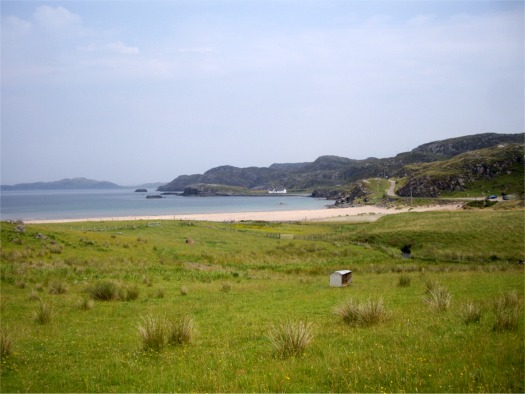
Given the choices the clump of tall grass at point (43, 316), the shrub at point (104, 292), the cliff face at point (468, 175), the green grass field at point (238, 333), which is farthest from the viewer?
the cliff face at point (468, 175)

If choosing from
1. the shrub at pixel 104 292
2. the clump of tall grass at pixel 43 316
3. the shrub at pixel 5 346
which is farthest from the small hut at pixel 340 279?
the shrub at pixel 5 346

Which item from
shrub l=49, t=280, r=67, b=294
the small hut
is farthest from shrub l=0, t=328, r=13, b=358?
the small hut

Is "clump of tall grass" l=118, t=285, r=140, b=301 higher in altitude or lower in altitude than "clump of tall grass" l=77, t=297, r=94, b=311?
lower

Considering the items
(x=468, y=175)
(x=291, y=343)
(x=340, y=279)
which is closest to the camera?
(x=291, y=343)

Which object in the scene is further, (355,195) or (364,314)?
(355,195)

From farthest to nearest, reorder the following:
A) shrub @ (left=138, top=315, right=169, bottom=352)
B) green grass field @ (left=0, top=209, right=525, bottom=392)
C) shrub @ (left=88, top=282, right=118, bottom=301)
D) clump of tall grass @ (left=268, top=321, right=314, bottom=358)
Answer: shrub @ (left=88, top=282, right=118, bottom=301), shrub @ (left=138, top=315, right=169, bottom=352), clump of tall grass @ (left=268, top=321, right=314, bottom=358), green grass field @ (left=0, top=209, right=525, bottom=392)

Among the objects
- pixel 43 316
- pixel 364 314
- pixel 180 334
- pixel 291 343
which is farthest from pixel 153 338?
pixel 43 316

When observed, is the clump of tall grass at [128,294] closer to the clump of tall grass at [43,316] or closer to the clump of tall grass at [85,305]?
the clump of tall grass at [85,305]

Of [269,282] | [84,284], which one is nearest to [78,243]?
[84,284]

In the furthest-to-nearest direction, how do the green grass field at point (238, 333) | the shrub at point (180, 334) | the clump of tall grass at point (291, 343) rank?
the shrub at point (180, 334) → the clump of tall grass at point (291, 343) → the green grass field at point (238, 333)

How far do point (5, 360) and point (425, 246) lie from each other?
44.7m

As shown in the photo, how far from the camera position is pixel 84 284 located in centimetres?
1970

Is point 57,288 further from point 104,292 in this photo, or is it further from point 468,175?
point 468,175

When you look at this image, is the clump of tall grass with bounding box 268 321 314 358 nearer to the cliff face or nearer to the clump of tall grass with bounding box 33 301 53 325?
the clump of tall grass with bounding box 33 301 53 325
